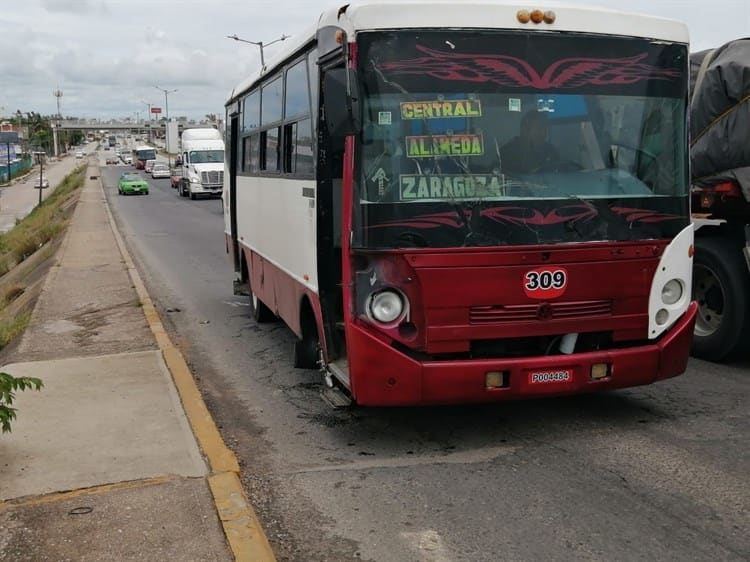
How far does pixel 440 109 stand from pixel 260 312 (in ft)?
17.9

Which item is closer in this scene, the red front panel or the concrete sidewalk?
the concrete sidewalk

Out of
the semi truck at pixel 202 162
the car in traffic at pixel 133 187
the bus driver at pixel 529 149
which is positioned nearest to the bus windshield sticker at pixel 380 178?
the bus driver at pixel 529 149

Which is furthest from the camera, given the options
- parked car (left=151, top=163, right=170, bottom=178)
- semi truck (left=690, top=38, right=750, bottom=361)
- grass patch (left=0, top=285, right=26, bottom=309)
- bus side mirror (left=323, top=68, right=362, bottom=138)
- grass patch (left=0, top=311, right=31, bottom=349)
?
parked car (left=151, top=163, right=170, bottom=178)

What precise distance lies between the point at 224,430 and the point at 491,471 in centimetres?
211

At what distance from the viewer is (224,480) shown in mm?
4766

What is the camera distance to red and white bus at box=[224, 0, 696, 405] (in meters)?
5.13

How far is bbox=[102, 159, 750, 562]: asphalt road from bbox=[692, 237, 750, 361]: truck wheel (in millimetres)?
213

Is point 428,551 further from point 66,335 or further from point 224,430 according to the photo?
point 66,335

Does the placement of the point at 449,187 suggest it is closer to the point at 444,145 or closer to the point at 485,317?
the point at 444,145

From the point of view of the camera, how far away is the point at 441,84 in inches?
205

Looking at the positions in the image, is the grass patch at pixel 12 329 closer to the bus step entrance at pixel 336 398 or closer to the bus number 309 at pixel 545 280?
A: the bus step entrance at pixel 336 398

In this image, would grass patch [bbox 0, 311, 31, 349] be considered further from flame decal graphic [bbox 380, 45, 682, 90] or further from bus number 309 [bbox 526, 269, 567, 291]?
bus number 309 [bbox 526, 269, 567, 291]

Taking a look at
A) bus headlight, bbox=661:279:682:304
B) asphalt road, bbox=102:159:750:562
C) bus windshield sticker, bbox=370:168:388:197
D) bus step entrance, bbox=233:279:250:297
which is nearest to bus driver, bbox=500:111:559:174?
bus windshield sticker, bbox=370:168:388:197

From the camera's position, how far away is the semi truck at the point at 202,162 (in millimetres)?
44250
